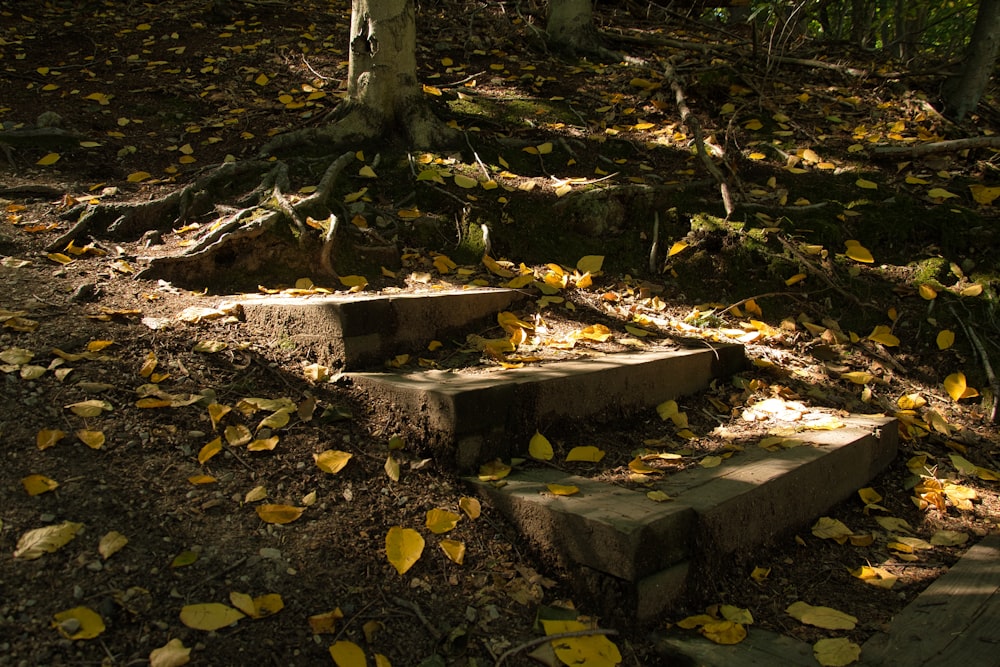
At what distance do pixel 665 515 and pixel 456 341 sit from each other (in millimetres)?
1238

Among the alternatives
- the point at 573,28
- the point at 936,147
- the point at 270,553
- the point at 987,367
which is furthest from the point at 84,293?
the point at 573,28

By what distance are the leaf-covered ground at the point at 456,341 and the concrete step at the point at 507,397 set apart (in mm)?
76

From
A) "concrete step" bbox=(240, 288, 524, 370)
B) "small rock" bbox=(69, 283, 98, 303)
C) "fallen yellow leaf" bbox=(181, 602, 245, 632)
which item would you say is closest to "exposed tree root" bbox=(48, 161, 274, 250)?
"small rock" bbox=(69, 283, 98, 303)

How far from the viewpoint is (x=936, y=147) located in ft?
13.4

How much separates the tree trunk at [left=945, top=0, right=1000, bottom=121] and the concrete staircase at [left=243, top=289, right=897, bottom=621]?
3.01 m

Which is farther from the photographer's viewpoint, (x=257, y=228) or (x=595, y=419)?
(x=257, y=228)

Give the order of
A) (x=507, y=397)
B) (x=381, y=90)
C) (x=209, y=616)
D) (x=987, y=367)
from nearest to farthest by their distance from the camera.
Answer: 1. (x=209, y=616)
2. (x=507, y=397)
3. (x=987, y=367)
4. (x=381, y=90)

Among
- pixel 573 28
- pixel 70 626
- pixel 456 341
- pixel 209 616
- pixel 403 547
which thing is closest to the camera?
pixel 70 626

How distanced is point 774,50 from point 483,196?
9.37 ft

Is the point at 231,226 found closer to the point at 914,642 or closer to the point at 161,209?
the point at 161,209

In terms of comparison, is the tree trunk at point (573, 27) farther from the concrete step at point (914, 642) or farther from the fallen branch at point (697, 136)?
the concrete step at point (914, 642)

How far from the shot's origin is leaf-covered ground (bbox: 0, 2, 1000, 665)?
1.76 meters

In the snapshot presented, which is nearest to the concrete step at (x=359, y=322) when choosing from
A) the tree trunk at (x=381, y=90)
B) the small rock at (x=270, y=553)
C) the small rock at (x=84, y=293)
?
the small rock at (x=84, y=293)

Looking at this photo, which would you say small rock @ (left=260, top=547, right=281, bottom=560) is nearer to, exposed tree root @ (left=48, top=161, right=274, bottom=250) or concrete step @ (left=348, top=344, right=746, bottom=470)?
concrete step @ (left=348, top=344, right=746, bottom=470)
